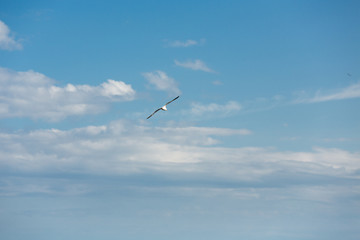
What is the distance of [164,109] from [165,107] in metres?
1.20

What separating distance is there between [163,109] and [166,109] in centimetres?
154

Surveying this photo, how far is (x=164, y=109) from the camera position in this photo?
107 m

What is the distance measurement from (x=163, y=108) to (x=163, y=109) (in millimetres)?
687

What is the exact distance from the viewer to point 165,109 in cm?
10688

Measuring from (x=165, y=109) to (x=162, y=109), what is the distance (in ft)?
5.26

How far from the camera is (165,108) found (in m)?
107

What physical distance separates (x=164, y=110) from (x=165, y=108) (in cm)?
116

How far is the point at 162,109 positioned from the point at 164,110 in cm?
120

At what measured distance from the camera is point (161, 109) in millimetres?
107625

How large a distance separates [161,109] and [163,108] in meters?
1.49

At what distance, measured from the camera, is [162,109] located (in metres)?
107

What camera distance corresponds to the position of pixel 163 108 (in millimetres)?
106688

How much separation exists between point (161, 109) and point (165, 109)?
217cm
